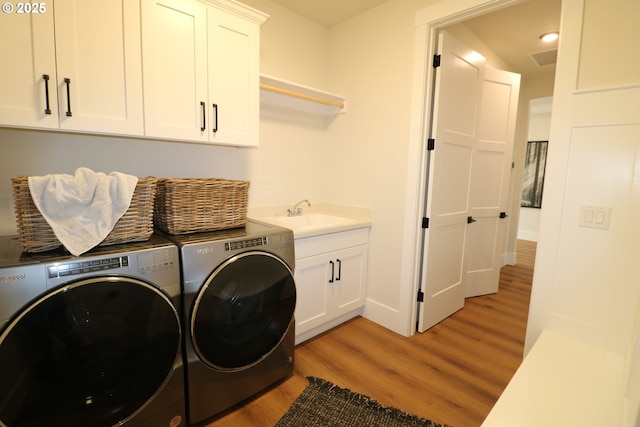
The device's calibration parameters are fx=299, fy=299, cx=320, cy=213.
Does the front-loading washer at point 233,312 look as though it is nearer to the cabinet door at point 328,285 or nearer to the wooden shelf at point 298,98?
the cabinet door at point 328,285

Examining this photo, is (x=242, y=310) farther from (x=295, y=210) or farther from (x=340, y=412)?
(x=295, y=210)

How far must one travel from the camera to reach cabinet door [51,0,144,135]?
132cm

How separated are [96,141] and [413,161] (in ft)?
6.66

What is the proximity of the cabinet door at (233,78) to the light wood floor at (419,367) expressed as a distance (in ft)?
5.04

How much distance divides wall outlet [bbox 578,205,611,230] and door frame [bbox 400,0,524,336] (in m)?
0.96

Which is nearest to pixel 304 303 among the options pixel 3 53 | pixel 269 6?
pixel 3 53

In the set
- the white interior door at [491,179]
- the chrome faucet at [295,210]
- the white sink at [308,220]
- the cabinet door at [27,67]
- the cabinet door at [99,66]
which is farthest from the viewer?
the white interior door at [491,179]

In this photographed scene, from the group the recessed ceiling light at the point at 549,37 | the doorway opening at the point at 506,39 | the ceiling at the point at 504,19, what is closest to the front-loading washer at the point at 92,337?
the doorway opening at the point at 506,39

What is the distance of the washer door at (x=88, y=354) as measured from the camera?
3.29 feet

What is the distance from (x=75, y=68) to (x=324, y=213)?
202cm

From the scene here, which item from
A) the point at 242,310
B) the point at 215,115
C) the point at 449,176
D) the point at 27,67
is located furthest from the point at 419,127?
the point at 27,67

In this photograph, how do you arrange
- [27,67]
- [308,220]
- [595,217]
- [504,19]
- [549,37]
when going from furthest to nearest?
[549,37], [308,220], [504,19], [595,217], [27,67]

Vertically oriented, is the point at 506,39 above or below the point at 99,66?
above

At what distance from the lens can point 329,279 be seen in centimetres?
224
